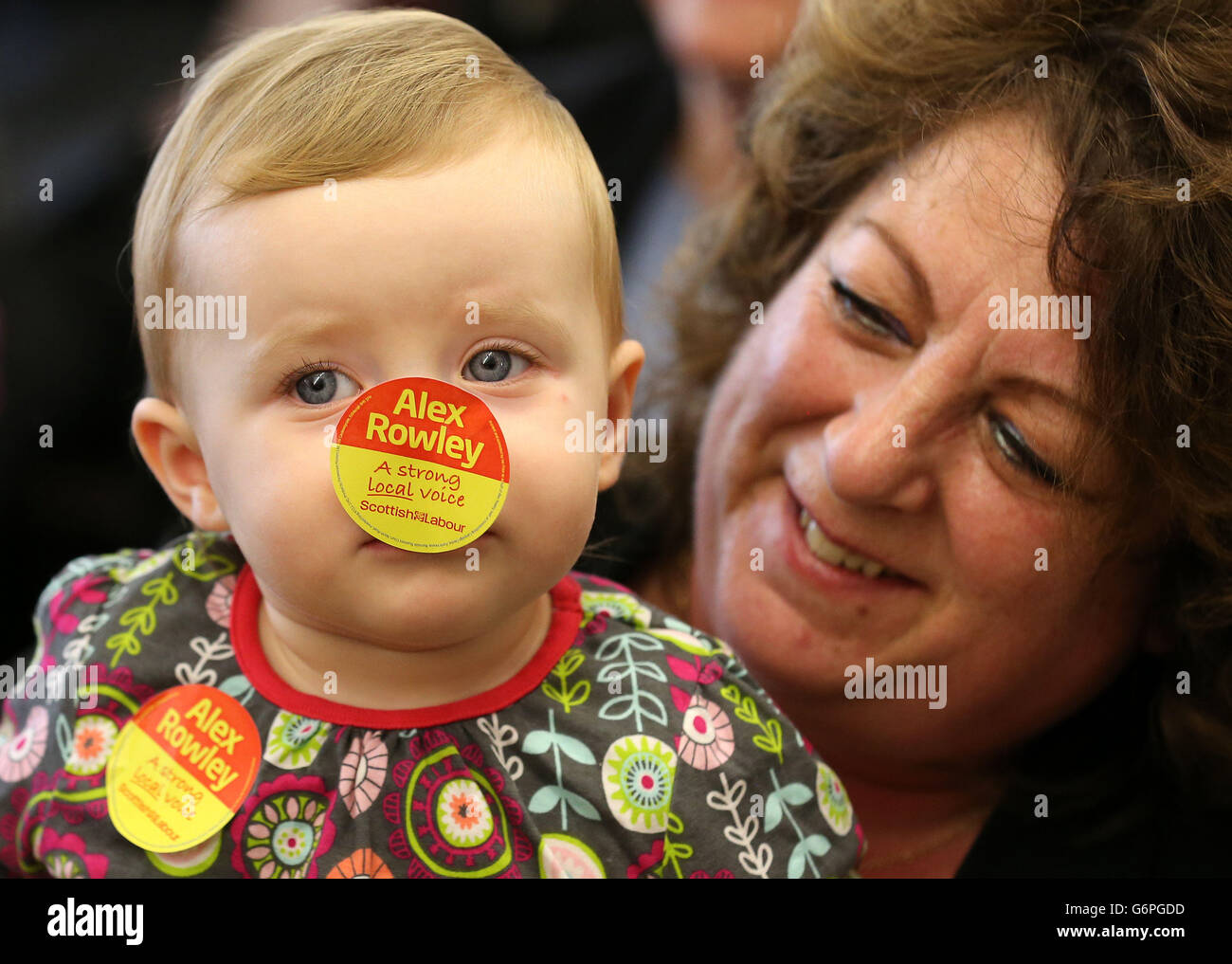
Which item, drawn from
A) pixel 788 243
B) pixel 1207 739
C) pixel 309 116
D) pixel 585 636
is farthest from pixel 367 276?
pixel 1207 739

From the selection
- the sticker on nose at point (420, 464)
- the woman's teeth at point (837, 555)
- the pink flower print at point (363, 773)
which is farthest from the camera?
the woman's teeth at point (837, 555)

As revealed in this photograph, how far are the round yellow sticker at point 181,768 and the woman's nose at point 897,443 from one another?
0.61 m

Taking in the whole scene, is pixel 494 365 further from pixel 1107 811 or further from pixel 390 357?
pixel 1107 811

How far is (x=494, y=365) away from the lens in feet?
2.92

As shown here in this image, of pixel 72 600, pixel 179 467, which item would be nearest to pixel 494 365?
pixel 179 467

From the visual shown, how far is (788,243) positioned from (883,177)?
216 mm

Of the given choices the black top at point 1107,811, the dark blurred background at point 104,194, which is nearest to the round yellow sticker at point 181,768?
the black top at point 1107,811

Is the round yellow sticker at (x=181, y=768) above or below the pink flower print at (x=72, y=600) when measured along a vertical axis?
below

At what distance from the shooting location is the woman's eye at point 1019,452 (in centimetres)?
120

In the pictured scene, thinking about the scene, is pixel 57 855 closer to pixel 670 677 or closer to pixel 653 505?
pixel 670 677

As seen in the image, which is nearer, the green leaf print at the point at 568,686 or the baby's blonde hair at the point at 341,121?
the baby's blonde hair at the point at 341,121

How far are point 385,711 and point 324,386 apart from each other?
0.29 meters

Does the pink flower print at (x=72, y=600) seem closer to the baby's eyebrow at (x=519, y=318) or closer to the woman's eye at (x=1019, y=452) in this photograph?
the baby's eyebrow at (x=519, y=318)
